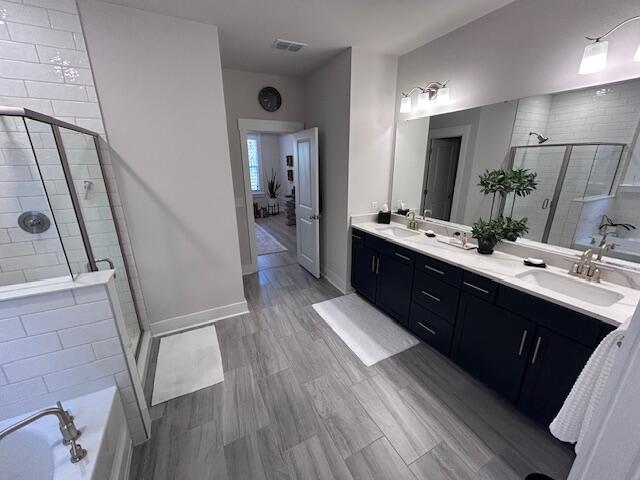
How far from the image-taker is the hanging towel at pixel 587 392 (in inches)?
40.0

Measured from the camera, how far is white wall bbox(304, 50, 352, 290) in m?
2.83

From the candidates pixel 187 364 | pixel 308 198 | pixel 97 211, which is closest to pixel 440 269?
pixel 308 198

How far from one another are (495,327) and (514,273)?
390mm

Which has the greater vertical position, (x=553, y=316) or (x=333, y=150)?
(x=333, y=150)

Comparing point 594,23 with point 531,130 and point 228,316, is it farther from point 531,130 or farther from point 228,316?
point 228,316

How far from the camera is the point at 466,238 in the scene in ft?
7.48

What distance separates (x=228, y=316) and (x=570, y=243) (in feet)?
10.1

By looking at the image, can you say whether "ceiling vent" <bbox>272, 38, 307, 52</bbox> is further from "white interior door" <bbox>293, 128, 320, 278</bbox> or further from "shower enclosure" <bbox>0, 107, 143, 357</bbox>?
"shower enclosure" <bbox>0, 107, 143, 357</bbox>

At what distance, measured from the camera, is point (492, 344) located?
67.8 inches

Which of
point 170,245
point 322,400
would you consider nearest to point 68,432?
point 322,400

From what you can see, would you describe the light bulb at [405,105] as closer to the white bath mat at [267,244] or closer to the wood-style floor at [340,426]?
the wood-style floor at [340,426]

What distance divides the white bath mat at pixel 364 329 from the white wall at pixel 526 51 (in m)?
2.22

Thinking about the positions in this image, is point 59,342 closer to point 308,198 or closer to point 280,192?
point 308,198

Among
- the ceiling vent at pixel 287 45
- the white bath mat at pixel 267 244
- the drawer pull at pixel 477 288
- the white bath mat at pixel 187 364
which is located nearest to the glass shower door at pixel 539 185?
the drawer pull at pixel 477 288
